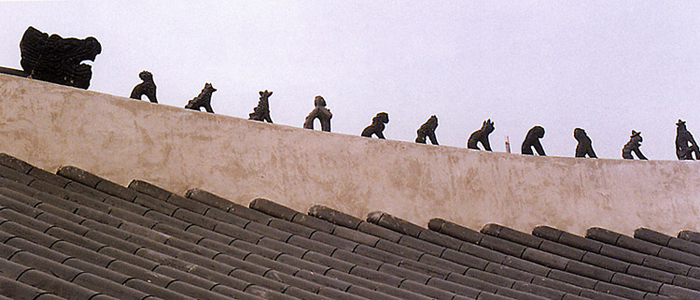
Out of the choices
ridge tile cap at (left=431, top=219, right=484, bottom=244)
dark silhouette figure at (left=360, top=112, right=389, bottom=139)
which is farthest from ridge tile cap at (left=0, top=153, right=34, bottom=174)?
ridge tile cap at (left=431, top=219, right=484, bottom=244)

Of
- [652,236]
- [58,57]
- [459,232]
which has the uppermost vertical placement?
[58,57]

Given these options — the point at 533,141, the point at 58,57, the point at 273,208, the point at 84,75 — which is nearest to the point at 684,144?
the point at 533,141

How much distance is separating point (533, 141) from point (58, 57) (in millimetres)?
4565

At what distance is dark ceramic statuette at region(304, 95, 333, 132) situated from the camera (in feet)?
24.9

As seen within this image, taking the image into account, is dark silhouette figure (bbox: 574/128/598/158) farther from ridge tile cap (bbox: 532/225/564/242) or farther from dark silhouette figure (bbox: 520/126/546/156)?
ridge tile cap (bbox: 532/225/564/242)

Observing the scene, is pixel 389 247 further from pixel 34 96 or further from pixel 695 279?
pixel 34 96

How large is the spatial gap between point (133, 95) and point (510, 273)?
11.5ft

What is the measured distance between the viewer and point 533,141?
819 cm

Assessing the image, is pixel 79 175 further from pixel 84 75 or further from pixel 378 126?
pixel 378 126

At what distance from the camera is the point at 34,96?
21.8ft

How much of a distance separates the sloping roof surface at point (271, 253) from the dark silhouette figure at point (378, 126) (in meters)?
1.08

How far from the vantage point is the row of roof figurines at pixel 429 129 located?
23.4 feet

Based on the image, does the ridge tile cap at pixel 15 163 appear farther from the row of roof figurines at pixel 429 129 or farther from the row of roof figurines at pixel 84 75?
the row of roof figurines at pixel 429 129

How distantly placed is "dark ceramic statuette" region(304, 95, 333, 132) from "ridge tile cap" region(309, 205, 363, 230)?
1130 millimetres
